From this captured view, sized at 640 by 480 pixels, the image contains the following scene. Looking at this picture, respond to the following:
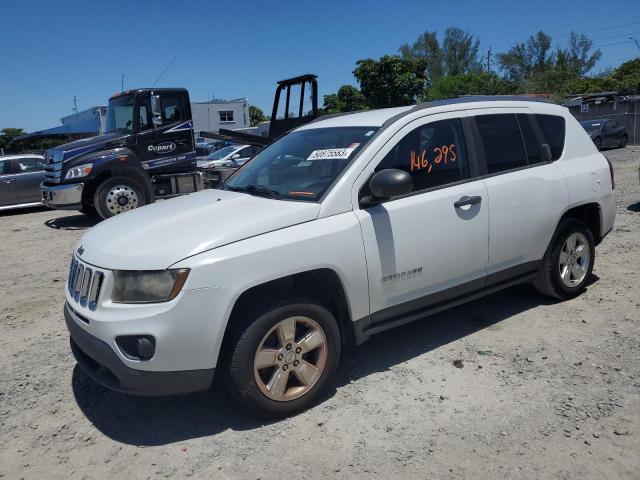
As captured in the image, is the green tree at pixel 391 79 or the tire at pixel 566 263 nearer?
the tire at pixel 566 263

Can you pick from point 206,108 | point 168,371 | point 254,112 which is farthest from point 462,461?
point 254,112

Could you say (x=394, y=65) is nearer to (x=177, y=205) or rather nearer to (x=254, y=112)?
(x=177, y=205)

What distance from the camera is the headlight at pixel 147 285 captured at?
275cm

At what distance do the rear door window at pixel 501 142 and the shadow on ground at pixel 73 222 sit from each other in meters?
8.64

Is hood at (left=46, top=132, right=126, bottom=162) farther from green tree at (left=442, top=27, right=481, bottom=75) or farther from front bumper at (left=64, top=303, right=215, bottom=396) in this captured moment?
green tree at (left=442, top=27, right=481, bottom=75)

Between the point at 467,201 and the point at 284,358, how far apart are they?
1772mm

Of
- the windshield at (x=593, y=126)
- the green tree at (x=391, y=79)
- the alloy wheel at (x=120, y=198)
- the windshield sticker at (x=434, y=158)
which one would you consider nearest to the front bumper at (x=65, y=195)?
the alloy wheel at (x=120, y=198)

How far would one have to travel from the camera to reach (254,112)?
85375mm

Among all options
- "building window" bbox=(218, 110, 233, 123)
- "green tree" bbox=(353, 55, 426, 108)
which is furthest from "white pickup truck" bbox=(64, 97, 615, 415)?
"building window" bbox=(218, 110, 233, 123)

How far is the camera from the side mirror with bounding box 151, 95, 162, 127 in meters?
10.4

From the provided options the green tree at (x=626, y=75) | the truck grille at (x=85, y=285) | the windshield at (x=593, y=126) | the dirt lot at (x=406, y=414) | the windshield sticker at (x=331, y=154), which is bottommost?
the dirt lot at (x=406, y=414)

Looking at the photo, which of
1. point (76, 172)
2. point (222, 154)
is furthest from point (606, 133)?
point (76, 172)

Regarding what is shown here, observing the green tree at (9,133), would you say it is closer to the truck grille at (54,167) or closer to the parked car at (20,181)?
the parked car at (20,181)

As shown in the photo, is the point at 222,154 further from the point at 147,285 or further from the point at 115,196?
the point at 147,285
